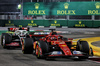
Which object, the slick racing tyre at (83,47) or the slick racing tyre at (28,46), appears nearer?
the slick racing tyre at (83,47)

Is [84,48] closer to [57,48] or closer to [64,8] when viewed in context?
[57,48]

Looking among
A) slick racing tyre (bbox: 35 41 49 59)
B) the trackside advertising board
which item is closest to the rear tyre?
slick racing tyre (bbox: 35 41 49 59)

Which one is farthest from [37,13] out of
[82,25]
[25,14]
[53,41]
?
[53,41]

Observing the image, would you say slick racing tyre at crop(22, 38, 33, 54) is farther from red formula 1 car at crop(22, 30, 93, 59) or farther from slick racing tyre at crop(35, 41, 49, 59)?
slick racing tyre at crop(35, 41, 49, 59)

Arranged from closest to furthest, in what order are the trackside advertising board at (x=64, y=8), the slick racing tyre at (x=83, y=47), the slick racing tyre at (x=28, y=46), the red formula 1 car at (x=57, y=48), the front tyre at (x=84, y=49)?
the red formula 1 car at (x=57, y=48), the front tyre at (x=84, y=49), the slick racing tyre at (x=83, y=47), the slick racing tyre at (x=28, y=46), the trackside advertising board at (x=64, y=8)

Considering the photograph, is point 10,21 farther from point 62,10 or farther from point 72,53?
point 72,53

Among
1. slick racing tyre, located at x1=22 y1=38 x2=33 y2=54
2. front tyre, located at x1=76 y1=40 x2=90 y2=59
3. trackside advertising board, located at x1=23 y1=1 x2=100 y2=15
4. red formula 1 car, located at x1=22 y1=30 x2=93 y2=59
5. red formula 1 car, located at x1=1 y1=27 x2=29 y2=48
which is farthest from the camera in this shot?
trackside advertising board, located at x1=23 y1=1 x2=100 y2=15

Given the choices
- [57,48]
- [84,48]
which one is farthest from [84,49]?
[57,48]

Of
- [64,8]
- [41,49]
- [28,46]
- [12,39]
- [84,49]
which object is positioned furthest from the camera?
[64,8]

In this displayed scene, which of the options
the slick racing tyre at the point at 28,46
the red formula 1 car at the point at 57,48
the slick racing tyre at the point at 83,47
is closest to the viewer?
the red formula 1 car at the point at 57,48

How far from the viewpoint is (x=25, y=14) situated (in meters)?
35.5

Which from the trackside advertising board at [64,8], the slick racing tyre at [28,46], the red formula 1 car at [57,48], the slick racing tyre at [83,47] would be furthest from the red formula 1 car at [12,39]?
the trackside advertising board at [64,8]

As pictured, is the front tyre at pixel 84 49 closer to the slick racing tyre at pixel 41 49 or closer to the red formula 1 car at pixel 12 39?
the slick racing tyre at pixel 41 49

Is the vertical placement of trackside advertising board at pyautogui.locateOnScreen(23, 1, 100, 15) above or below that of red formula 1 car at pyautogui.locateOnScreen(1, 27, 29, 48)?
above
